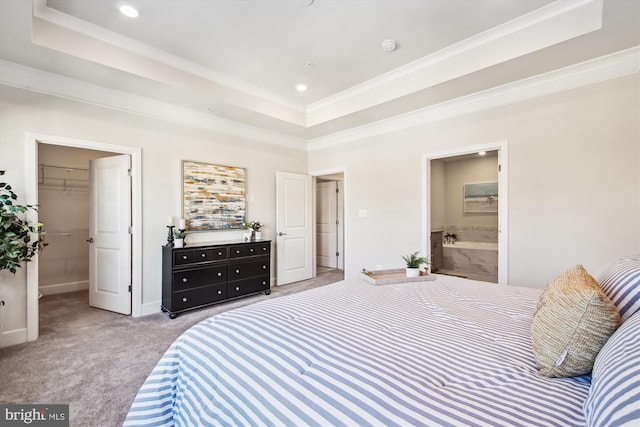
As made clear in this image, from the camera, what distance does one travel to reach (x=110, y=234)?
3488 millimetres

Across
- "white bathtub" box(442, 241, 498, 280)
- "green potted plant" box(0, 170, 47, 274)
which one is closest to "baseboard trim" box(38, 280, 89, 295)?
"green potted plant" box(0, 170, 47, 274)

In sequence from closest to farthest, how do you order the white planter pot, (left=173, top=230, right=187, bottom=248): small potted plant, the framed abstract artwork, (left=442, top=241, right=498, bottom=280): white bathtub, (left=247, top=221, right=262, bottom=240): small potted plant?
1. the white planter pot
2. (left=173, top=230, right=187, bottom=248): small potted plant
3. the framed abstract artwork
4. (left=247, top=221, right=262, bottom=240): small potted plant
5. (left=442, top=241, right=498, bottom=280): white bathtub

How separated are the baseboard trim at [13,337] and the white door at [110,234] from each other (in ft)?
2.76

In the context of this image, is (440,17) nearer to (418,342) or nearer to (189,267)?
(418,342)

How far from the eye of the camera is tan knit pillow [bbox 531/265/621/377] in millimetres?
832

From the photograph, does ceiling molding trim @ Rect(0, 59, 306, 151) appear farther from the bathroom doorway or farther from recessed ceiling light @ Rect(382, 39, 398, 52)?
recessed ceiling light @ Rect(382, 39, 398, 52)

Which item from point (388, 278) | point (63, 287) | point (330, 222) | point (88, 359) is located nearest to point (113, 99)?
point (88, 359)

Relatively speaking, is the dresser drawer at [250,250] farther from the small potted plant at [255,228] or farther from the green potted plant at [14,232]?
the green potted plant at [14,232]

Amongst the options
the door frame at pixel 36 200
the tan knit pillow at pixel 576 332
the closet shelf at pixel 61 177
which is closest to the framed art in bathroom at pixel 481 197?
the tan knit pillow at pixel 576 332

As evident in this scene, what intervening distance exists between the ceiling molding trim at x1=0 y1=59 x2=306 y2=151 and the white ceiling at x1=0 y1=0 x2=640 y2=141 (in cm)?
11

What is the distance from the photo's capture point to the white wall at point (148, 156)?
2652 mm

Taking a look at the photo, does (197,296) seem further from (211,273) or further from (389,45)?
(389,45)

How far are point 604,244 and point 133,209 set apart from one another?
5049mm

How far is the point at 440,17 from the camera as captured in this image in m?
2.40
